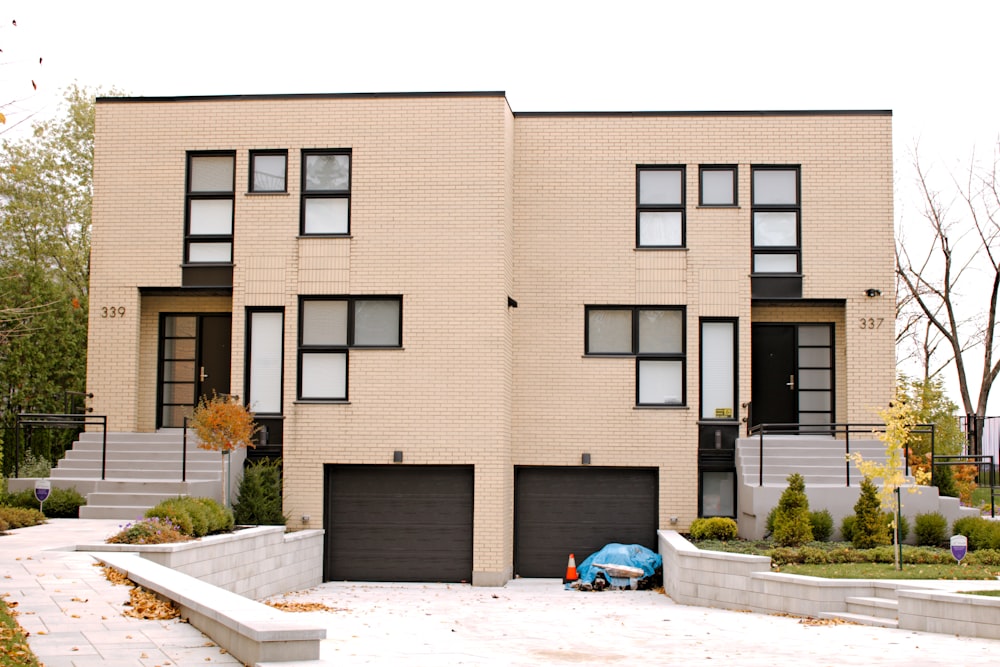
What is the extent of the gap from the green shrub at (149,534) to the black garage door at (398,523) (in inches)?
246

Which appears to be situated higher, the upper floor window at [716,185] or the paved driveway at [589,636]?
the upper floor window at [716,185]

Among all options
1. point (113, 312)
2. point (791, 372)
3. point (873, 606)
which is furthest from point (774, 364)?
point (113, 312)

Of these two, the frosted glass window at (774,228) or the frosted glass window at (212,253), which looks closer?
the frosted glass window at (212,253)

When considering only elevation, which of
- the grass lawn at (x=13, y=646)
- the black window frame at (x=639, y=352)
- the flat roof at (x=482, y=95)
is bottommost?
the grass lawn at (x=13, y=646)

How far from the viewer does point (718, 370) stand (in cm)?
2269

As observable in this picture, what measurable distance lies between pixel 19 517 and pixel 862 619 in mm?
12105

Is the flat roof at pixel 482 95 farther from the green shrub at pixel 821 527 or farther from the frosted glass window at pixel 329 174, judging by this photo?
the green shrub at pixel 821 527

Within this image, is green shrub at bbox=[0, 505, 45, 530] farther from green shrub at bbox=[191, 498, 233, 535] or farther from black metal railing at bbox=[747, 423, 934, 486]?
black metal railing at bbox=[747, 423, 934, 486]

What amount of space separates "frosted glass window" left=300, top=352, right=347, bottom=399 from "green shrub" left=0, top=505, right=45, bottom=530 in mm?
5345

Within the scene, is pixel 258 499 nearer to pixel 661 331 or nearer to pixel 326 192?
pixel 326 192

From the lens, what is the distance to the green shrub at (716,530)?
20438mm

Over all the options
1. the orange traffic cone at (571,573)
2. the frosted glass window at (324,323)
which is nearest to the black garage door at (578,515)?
the orange traffic cone at (571,573)

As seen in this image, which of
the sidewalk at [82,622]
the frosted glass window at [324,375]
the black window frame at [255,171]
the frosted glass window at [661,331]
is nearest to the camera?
the sidewalk at [82,622]

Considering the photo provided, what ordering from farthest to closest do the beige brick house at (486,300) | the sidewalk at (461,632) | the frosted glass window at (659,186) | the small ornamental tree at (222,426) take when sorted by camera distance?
the frosted glass window at (659,186), the beige brick house at (486,300), the small ornamental tree at (222,426), the sidewalk at (461,632)
